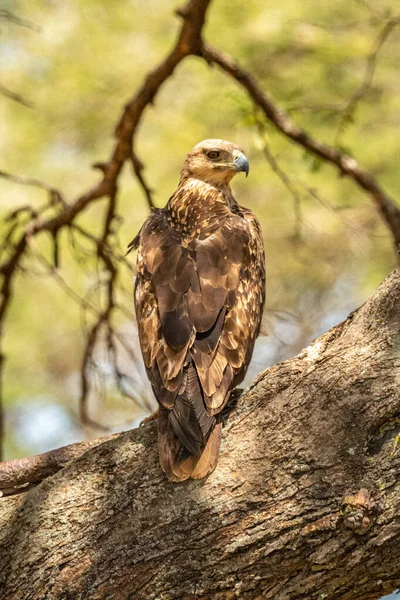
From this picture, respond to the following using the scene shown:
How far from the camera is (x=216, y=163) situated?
5332 mm

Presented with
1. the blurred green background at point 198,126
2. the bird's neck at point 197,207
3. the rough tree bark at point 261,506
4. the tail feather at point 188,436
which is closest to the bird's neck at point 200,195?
the bird's neck at point 197,207

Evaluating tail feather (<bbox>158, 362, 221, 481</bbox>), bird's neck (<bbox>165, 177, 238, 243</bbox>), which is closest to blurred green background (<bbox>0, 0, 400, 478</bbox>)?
bird's neck (<bbox>165, 177, 238, 243</bbox>)

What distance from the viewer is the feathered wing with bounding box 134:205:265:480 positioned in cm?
326

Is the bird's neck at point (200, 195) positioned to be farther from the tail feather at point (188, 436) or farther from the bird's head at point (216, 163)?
the tail feather at point (188, 436)

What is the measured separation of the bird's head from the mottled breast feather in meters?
0.69

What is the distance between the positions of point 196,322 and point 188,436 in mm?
555

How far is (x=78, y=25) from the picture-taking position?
8.47 meters

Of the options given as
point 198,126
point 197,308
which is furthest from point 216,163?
point 198,126

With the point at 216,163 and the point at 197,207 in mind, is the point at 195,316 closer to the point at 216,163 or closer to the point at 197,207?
the point at 197,207

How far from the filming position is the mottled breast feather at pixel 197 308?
3.43 metres

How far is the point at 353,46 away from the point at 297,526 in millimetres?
5192

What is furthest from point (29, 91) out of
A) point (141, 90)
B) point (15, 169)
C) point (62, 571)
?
point (62, 571)

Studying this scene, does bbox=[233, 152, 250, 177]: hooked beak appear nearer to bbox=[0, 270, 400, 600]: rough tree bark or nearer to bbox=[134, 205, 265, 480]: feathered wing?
bbox=[134, 205, 265, 480]: feathered wing

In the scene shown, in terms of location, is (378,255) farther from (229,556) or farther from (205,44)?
(229,556)
